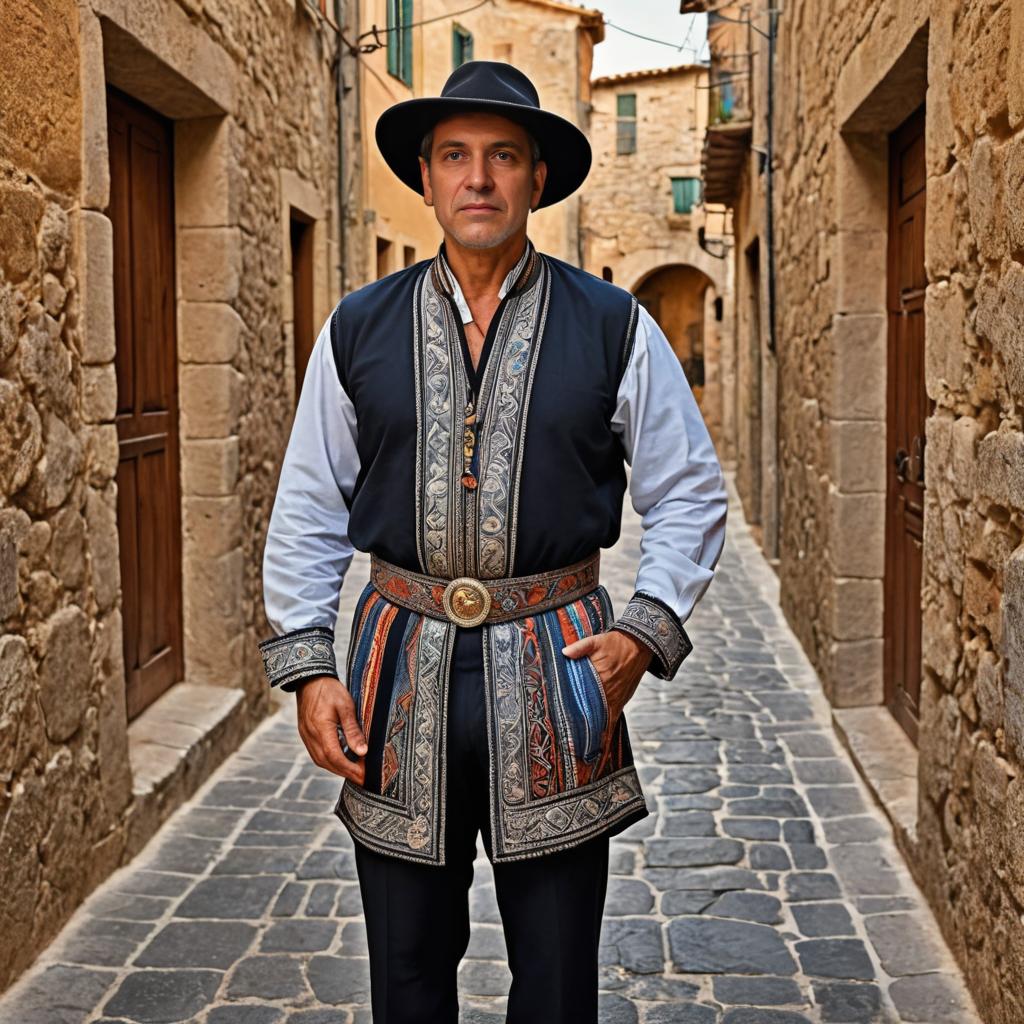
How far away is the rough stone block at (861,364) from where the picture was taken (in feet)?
18.9

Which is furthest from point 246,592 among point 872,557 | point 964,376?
point 964,376

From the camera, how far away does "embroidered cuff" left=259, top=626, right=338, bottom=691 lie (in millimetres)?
2277

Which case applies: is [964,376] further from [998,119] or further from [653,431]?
[653,431]

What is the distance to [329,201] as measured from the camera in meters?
8.38

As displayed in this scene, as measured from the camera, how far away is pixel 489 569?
2.23 meters

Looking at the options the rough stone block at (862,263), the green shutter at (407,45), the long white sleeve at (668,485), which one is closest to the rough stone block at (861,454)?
the rough stone block at (862,263)

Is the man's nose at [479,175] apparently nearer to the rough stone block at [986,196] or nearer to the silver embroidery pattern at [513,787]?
the silver embroidery pattern at [513,787]

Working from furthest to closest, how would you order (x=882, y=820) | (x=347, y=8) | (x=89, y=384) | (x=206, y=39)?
(x=347, y=8)
(x=206, y=39)
(x=882, y=820)
(x=89, y=384)

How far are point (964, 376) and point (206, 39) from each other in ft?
10.3

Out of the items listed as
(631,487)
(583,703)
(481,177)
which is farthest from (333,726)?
(481,177)

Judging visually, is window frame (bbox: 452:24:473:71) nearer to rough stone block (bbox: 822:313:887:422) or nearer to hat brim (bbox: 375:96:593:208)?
rough stone block (bbox: 822:313:887:422)

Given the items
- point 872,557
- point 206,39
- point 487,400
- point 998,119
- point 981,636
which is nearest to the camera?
point 487,400

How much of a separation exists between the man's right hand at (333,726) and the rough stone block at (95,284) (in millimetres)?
2006

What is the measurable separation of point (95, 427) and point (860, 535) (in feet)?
10.8
